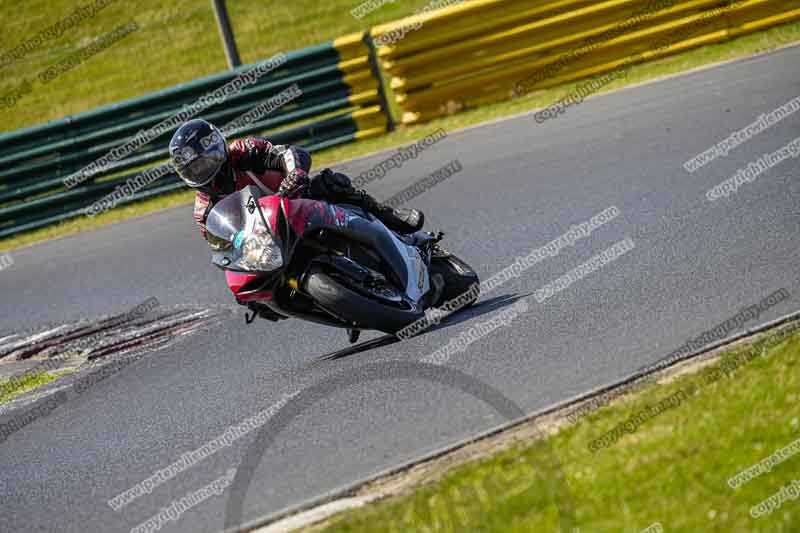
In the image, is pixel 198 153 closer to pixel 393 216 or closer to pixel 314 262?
pixel 314 262

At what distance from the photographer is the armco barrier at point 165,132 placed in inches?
652

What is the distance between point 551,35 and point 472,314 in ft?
29.8

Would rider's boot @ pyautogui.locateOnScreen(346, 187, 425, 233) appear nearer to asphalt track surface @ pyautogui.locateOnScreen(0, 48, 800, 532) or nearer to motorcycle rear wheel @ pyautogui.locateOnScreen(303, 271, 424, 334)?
asphalt track surface @ pyautogui.locateOnScreen(0, 48, 800, 532)

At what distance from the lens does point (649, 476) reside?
4.55 meters

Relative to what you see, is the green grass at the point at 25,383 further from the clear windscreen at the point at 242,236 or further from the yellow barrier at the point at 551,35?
the yellow barrier at the point at 551,35

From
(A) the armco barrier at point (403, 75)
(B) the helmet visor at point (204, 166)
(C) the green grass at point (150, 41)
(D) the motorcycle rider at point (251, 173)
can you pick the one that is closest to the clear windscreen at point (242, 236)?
(D) the motorcycle rider at point (251, 173)

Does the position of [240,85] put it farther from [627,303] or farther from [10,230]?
[627,303]

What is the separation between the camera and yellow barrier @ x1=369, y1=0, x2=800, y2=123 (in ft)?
52.5

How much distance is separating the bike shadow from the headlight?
1.12 meters

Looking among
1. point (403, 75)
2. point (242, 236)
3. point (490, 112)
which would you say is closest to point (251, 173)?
point (242, 236)

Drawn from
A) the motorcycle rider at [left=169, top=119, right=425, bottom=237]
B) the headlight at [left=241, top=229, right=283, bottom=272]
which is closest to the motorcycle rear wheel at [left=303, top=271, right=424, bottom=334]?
the headlight at [left=241, top=229, right=283, bottom=272]

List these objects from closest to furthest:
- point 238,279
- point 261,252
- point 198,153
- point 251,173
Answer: point 261,252, point 238,279, point 198,153, point 251,173

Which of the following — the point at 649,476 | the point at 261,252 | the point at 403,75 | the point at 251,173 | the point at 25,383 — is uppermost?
the point at 251,173

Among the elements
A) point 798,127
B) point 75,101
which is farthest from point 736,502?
point 75,101
